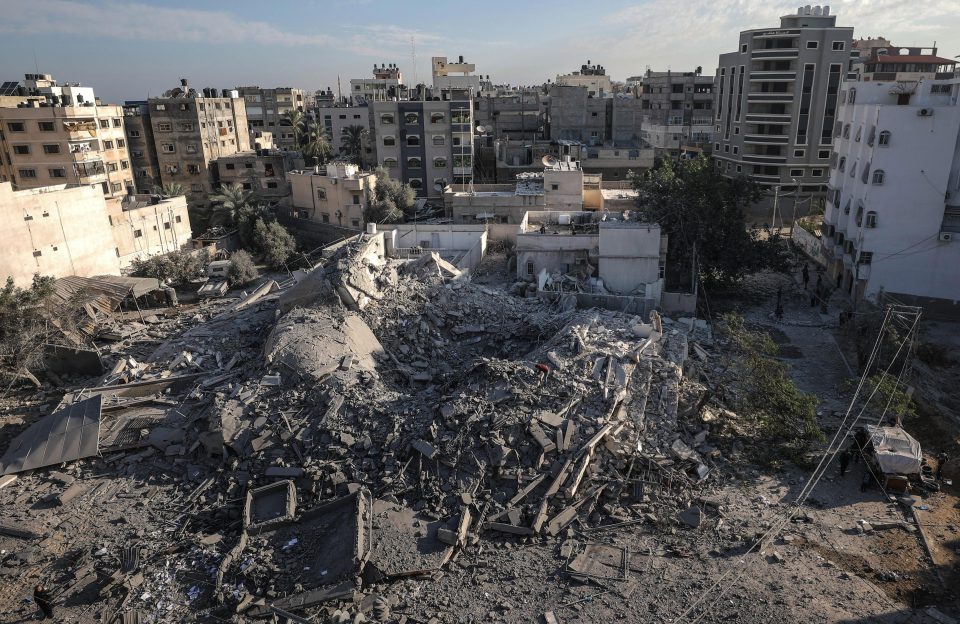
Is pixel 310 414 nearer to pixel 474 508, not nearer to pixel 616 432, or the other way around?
pixel 474 508

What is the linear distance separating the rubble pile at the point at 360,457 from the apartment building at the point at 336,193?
2057 cm

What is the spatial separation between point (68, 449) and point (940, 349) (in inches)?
1095

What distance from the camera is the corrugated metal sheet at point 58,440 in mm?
16562

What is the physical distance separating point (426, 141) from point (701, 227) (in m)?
25.3

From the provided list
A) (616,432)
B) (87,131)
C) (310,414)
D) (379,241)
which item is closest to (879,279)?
(616,432)

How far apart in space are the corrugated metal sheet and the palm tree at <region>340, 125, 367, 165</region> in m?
36.7

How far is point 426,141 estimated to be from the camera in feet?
156

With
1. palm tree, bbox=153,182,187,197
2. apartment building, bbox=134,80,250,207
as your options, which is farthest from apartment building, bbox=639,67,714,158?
palm tree, bbox=153,182,187,197

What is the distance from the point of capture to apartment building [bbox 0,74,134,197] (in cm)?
3884

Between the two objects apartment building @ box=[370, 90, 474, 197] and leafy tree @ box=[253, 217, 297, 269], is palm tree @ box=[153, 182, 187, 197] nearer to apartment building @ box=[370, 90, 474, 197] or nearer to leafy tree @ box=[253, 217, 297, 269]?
leafy tree @ box=[253, 217, 297, 269]

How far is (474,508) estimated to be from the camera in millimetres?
13992

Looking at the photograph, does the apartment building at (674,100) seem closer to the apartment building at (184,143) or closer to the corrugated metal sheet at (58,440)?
the apartment building at (184,143)

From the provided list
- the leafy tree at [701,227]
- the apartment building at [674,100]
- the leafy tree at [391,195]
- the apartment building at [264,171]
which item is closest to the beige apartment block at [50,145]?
the apartment building at [264,171]

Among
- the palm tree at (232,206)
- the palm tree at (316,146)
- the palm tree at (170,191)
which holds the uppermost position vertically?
the palm tree at (316,146)
